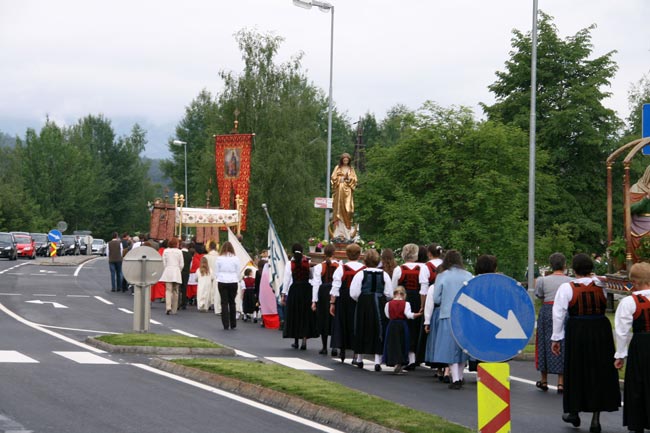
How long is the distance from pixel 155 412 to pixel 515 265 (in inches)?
1077

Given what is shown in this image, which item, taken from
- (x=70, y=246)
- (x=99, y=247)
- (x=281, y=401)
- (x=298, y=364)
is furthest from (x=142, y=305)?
(x=99, y=247)

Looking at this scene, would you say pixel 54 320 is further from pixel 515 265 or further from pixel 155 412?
pixel 515 265

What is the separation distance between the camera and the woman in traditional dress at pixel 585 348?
11.2m

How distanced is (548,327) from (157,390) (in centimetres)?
481

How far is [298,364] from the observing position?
16.9m

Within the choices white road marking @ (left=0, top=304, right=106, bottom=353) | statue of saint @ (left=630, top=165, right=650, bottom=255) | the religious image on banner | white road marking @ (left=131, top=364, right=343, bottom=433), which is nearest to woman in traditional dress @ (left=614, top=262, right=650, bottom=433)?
white road marking @ (left=131, top=364, right=343, bottom=433)

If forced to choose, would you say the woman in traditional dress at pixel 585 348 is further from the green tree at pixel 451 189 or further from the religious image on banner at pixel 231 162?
the religious image on banner at pixel 231 162

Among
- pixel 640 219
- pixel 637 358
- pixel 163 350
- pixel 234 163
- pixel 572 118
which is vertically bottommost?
pixel 163 350

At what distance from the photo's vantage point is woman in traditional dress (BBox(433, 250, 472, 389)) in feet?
48.5

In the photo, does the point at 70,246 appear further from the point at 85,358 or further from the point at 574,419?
the point at 574,419

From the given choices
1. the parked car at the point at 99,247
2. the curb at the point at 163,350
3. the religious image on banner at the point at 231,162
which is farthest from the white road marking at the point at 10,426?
the parked car at the point at 99,247

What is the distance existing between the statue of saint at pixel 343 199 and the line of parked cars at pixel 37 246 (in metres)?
40.0

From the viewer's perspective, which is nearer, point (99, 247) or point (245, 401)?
point (245, 401)

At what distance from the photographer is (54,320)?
78.2ft
